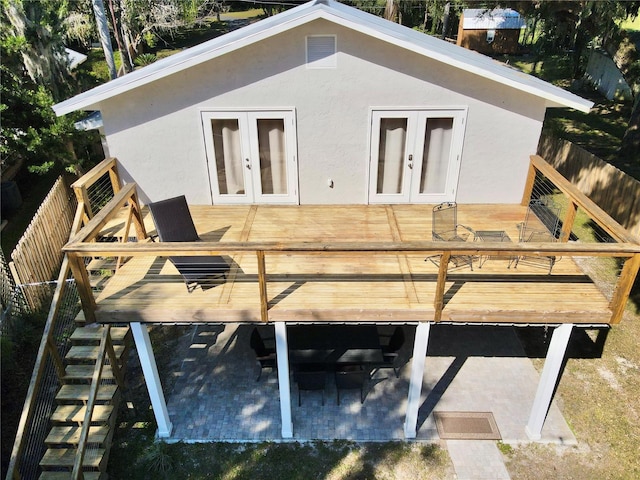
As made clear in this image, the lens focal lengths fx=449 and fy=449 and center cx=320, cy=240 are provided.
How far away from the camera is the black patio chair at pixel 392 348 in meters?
7.43

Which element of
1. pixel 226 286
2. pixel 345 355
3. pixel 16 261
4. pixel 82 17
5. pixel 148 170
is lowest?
pixel 345 355

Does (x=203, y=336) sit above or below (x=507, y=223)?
below

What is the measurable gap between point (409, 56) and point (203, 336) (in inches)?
252

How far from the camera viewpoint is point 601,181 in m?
13.1

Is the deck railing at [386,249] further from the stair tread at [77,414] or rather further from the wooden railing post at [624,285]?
the stair tread at [77,414]

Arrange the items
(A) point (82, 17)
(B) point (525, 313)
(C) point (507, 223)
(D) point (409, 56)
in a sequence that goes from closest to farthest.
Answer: (B) point (525, 313) < (D) point (409, 56) < (C) point (507, 223) < (A) point (82, 17)

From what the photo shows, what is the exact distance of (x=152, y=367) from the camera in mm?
6379

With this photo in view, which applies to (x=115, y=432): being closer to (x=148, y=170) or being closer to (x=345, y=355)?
(x=345, y=355)

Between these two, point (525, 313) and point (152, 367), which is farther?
point (152, 367)

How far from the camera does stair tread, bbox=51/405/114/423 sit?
20.8ft

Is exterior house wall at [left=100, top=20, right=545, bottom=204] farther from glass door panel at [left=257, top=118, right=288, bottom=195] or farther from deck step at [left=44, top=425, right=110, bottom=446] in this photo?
deck step at [left=44, top=425, right=110, bottom=446]

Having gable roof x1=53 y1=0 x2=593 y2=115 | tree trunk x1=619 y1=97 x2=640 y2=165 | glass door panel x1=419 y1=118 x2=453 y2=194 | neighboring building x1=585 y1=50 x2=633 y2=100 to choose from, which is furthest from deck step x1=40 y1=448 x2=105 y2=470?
neighboring building x1=585 y1=50 x2=633 y2=100


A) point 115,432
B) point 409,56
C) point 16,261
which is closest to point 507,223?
point 409,56

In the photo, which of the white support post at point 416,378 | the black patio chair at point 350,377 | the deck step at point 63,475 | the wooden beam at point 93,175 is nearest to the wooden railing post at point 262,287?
the black patio chair at point 350,377
